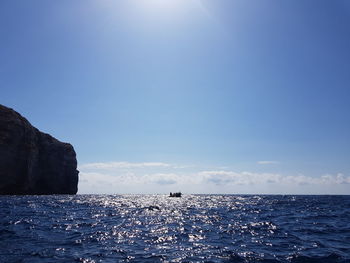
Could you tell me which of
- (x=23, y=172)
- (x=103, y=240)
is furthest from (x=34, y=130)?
(x=103, y=240)

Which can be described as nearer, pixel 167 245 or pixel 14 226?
pixel 167 245

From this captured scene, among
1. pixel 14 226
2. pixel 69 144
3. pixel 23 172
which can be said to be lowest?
pixel 14 226

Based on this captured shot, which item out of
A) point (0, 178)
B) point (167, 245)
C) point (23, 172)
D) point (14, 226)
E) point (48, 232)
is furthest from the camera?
point (23, 172)

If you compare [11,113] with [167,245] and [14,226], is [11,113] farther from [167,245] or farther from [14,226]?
[167,245]

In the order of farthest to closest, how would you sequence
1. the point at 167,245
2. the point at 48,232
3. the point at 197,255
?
the point at 48,232, the point at 167,245, the point at 197,255

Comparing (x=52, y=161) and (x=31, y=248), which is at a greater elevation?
(x=52, y=161)

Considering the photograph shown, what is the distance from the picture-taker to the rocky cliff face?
89938 mm

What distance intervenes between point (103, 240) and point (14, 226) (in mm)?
10266

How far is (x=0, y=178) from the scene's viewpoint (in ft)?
284

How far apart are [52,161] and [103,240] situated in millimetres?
100470

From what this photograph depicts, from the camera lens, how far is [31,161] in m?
98.2

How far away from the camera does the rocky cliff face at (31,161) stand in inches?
3541

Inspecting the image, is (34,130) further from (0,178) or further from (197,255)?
(197,255)

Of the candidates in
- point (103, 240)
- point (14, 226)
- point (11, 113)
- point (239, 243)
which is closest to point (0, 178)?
point (11, 113)
